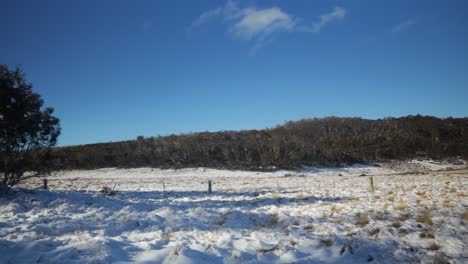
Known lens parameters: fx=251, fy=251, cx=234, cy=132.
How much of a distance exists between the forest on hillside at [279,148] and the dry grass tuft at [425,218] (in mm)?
23201

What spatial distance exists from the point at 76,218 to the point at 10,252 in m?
3.82

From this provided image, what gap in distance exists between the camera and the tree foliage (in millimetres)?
11147

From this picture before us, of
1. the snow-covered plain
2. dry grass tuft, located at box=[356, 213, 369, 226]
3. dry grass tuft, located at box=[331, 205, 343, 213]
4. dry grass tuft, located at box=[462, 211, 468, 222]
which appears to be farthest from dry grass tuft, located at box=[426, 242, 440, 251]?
dry grass tuft, located at box=[331, 205, 343, 213]

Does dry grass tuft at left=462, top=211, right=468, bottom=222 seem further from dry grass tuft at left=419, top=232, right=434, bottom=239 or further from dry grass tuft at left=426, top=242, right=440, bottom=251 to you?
dry grass tuft at left=426, top=242, right=440, bottom=251

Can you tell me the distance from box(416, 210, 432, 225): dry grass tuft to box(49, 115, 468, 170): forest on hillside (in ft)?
76.1

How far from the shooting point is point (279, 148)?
3459cm

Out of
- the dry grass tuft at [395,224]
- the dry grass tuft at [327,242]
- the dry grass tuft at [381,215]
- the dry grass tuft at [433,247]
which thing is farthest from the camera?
the dry grass tuft at [381,215]

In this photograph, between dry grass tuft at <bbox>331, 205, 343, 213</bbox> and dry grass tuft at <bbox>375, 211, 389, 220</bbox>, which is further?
dry grass tuft at <bbox>331, 205, 343, 213</bbox>

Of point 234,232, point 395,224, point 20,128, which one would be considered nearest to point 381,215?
point 395,224

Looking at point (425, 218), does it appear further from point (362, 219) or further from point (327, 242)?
point (327, 242)

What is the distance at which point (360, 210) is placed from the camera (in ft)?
27.7

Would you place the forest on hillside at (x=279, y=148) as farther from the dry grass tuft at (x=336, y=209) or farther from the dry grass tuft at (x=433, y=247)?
the dry grass tuft at (x=433, y=247)

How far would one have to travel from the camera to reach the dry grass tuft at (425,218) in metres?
6.75

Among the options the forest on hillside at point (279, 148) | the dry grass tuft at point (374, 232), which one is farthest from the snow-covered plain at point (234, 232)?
the forest on hillside at point (279, 148)
